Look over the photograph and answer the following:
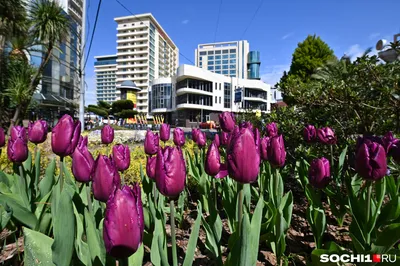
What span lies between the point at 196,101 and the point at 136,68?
1518 inches

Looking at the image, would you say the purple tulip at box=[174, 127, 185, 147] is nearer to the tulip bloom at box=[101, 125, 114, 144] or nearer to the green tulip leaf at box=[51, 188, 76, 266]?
the tulip bloom at box=[101, 125, 114, 144]

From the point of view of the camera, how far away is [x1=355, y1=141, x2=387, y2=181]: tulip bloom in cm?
133

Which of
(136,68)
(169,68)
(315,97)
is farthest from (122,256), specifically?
(169,68)

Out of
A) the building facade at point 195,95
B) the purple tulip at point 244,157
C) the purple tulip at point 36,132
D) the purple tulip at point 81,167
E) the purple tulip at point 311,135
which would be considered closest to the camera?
the purple tulip at point 244,157

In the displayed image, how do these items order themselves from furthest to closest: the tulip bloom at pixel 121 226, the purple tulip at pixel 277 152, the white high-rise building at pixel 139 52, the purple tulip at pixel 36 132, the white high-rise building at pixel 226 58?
1. the white high-rise building at pixel 226 58
2. the white high-rise building at pixel 139 52
3. the purple tulip at pixel 36 132
4. the purple tulip at pixel 277 152
5. the tulip bloom at pixel 121 226

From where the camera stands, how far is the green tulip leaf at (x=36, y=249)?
3.20ft

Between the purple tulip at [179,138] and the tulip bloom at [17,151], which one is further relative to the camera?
the purple tulip at [179,138]

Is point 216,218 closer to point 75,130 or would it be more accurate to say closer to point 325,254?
point 325,254

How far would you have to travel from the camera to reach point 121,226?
0.76 metres

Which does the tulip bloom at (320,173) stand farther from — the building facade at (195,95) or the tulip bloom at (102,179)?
the building facade at (195,95)

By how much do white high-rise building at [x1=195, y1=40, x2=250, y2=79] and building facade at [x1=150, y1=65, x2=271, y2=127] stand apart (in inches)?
1631

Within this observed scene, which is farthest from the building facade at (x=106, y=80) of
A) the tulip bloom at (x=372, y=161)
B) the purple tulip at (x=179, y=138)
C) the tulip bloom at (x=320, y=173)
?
the tulip bloom at (x=372, y=161)

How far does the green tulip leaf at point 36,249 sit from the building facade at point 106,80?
131 metres

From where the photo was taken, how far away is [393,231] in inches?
45.0
